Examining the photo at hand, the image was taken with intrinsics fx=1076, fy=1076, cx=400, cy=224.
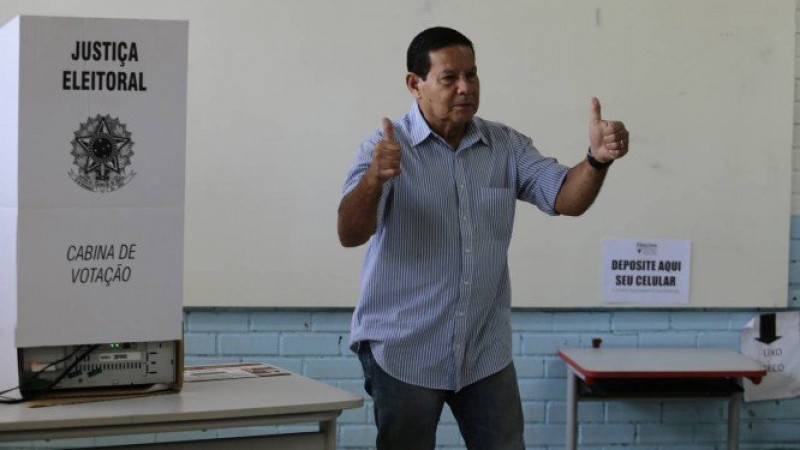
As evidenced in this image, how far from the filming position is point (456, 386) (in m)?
2.46

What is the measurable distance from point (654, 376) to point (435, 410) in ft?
3.91

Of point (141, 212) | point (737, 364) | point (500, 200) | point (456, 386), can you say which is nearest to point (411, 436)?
point (456, 386)

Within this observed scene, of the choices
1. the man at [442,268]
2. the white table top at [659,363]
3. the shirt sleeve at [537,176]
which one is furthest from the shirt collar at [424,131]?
the white table top at [659,363]

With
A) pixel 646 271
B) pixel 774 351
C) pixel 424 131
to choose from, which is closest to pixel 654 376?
pixel 646 271

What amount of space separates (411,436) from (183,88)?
93 cm

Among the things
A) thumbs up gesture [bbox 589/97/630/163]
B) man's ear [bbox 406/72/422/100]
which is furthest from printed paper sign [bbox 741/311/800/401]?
man's ear [bbox 406/72/422/100]

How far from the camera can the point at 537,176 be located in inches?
101

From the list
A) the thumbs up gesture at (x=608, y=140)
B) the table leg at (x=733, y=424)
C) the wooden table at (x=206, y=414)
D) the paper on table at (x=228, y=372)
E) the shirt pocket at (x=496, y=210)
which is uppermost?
the thumbs up gesture at (x=608, y=140)

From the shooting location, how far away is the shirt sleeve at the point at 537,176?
2.53 meters

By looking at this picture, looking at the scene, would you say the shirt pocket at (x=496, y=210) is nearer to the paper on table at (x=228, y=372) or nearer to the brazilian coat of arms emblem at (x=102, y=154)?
the paper on table at (x=228, y=372)

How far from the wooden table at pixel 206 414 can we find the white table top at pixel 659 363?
1.29 metres

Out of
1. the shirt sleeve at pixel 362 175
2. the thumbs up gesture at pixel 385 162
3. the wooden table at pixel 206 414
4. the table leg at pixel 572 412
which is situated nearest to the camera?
the wooden table at pixel 206 414

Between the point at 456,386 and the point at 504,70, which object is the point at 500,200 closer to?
the point at 456,386

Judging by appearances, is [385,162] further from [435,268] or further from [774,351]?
[774,351]
